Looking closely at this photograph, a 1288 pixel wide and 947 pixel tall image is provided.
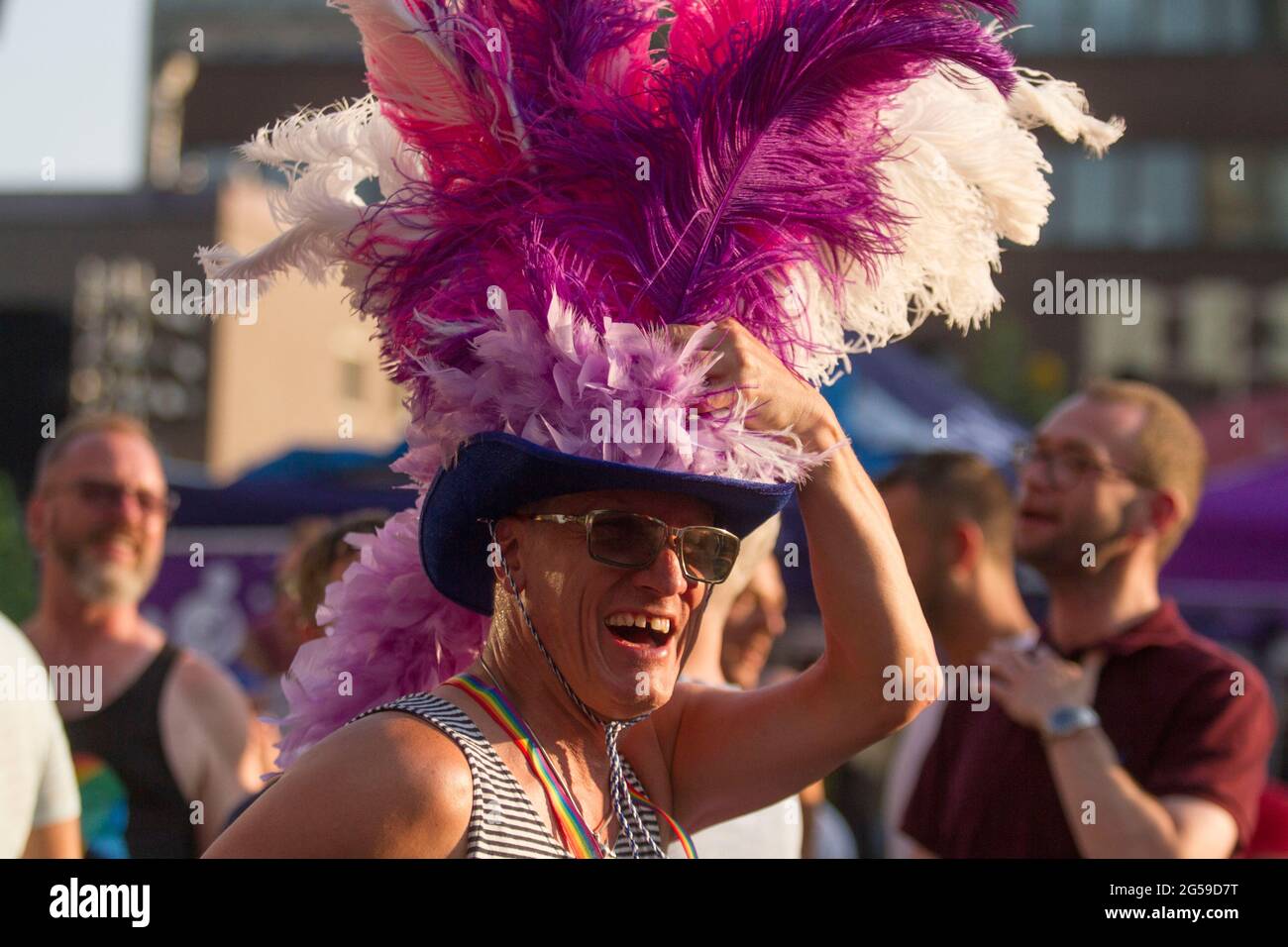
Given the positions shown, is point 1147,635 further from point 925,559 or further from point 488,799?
point 488,799

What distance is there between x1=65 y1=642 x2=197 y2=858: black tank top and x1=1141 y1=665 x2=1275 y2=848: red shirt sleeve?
2458 millimetres

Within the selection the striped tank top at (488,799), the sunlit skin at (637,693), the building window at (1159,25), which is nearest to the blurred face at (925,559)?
the sunlit skin at (637,693)

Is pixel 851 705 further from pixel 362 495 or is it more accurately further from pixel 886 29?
pixel 362 495

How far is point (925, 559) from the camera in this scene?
4805 millimetres

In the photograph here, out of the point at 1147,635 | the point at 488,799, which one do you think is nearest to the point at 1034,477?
the point at 1147,635

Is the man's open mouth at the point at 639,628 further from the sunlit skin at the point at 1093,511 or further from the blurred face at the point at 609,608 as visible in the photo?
the sunlit skin at the point at 1093,511

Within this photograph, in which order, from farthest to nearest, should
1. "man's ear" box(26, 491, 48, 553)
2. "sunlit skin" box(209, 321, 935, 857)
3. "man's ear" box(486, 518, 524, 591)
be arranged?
1. "man's ear" box(26, 491, 48, 553)
2. "man's ear" box(486, 518, 524, 591)
3. "sunlit skin" box(209, 321, 935, 857)

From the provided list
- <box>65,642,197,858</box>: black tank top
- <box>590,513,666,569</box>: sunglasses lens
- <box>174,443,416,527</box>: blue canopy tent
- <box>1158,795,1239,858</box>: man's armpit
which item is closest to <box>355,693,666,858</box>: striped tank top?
<box>590,513,666,569</box>: sunglasses lens

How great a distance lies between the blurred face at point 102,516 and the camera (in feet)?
15.2

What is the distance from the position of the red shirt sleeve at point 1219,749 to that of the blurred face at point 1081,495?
0.47 m

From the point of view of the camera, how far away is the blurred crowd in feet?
10.9

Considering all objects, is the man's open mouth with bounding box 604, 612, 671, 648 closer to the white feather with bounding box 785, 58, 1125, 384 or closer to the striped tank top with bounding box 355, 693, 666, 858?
the striped tank top with bounding box 355, 693, 666, 858
